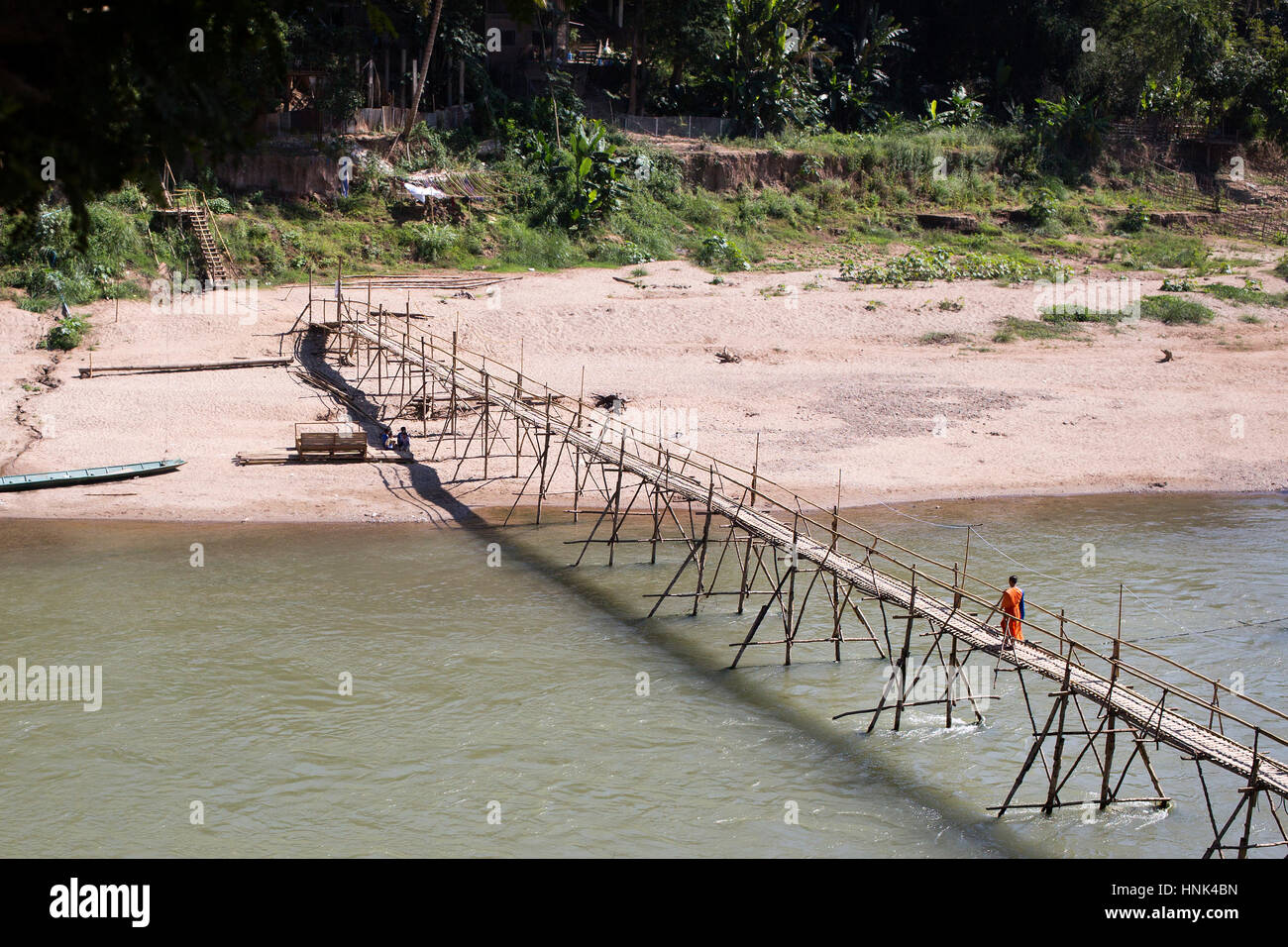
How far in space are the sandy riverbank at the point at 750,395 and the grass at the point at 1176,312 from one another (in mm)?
457

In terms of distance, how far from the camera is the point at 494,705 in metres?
17.7

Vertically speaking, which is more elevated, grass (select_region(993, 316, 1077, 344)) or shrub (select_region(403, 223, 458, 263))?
shrub (select_region(403, 223, 458, 263))

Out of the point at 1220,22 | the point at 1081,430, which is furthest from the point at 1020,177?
the point at 1081,430

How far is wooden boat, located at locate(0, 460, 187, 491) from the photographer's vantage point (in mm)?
25641

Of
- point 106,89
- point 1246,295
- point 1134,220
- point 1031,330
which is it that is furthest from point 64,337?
point 1134,220

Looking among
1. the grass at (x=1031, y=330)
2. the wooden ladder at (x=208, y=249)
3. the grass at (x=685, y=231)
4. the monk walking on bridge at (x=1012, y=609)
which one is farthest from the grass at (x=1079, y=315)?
the wooden ladder at (x=208, y=249)

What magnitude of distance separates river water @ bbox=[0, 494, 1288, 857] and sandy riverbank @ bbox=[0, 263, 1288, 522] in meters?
2.62

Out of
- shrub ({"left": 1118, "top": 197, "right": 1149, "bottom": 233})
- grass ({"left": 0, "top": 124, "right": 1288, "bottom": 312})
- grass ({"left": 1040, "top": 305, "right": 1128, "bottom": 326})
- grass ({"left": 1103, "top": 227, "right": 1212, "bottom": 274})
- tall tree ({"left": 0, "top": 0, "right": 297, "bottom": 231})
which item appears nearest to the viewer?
tall tree ({"left": 0, "top": 0, "right": 297, "bottom": 231})

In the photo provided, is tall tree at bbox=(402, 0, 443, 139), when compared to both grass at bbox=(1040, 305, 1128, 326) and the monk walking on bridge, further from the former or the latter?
the monk walking on bridge

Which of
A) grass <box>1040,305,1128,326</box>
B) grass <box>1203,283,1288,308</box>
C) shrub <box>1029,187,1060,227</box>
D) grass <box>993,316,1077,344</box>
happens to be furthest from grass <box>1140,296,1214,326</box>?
shrub <box>1029,187,1060,227</box>

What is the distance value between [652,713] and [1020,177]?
145 feet

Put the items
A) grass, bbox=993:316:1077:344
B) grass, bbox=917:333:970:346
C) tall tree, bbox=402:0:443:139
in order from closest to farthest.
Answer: grass, bbox=917:333:970:346
grass, bbox=993:316:1077:344
tall tree, bbox=402:0:443:139

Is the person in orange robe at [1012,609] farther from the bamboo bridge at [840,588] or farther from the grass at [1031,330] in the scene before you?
the grass at [1031,330]
